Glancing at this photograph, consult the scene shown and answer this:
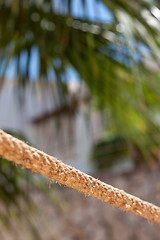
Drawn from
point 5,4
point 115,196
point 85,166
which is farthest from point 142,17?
point 85,166

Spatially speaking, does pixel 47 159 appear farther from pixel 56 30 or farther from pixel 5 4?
pixel 5 4

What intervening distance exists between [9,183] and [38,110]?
1773mm

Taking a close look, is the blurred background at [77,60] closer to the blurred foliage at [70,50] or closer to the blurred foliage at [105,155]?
Result: the blurred foliage at [70,50]

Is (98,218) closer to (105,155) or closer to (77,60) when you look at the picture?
(105,155)

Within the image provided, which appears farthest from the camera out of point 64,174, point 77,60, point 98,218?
point 98,218

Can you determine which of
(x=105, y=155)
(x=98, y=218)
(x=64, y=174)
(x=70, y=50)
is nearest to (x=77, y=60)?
(x=70, y=50)

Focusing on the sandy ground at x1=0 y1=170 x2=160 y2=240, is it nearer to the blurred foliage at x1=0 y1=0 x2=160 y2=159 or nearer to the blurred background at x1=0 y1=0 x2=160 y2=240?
the blurred background at x1=0 y1=0 x2=160 y2=240

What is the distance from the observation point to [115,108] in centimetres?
112

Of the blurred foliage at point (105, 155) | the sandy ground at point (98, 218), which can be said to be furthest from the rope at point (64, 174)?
the blurred foliage at point (105, 155)

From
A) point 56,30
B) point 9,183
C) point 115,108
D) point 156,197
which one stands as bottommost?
point 156,197

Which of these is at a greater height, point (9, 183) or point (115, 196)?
point (115, 196)

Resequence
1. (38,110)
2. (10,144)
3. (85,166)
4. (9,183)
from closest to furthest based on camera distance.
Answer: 1. (10,144)
2. (9,183)
3. (38,110)
4. (85,166)

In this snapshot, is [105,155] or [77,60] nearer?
[77,60]

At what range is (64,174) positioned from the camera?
0.19 meters
